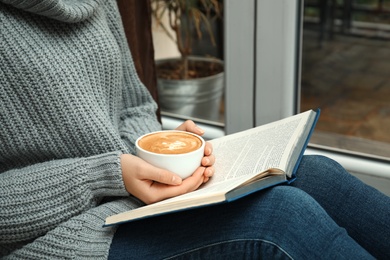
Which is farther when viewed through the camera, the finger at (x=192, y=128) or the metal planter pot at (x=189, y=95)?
the metal planter pot at (x=189, y=95)

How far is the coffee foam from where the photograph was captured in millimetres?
998

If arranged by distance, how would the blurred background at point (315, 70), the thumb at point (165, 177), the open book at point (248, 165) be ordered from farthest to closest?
the blurred background at point (315, 70), the thumb at point (165, 177), the open book at point (248, 165)

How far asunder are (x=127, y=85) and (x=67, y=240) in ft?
1.39

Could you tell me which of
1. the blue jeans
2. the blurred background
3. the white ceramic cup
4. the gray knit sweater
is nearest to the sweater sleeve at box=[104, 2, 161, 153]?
the gray knit sweater

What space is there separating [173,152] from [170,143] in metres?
0.03

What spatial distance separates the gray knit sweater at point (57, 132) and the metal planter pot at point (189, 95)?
0.77 meters

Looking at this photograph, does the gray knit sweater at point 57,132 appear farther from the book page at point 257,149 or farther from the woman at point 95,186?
the book page at point 257,149

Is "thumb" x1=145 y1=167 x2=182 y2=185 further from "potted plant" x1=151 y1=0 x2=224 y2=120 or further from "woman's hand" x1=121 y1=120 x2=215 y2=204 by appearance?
"potted plant" x1=151 y1=0 x2=224 y2=120

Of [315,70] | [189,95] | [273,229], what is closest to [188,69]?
[189,95]

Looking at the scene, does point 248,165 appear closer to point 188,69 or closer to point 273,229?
point 273,229

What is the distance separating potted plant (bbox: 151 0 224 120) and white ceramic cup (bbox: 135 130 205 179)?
816mm

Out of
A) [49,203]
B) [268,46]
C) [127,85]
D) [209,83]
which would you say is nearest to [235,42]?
[268,46]

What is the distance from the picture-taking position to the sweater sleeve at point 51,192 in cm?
98

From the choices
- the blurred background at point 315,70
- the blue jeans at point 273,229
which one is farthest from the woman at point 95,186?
the blurred background at point 315,70
